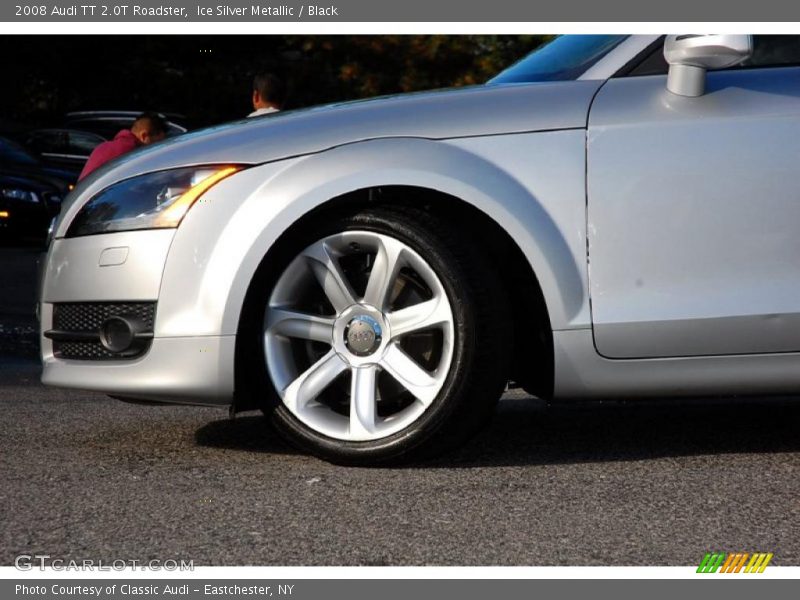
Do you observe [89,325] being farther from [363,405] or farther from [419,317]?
[419,317]

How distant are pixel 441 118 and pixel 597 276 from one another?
2.22 feet

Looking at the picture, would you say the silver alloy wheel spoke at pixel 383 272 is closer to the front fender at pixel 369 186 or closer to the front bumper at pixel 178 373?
the front fender at pixel 369 186

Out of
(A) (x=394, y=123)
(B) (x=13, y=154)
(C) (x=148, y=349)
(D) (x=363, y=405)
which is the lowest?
(B) (x=13, y=154)

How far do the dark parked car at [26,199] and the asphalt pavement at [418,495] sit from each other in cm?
1182

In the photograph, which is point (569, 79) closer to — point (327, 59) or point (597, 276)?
point (597, 276)

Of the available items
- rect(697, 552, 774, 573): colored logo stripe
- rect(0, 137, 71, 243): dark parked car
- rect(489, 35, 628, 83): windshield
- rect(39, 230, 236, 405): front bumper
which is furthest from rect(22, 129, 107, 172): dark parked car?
rect(697, 552, 774, 573): colored logo stripe

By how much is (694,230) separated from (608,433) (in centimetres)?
113

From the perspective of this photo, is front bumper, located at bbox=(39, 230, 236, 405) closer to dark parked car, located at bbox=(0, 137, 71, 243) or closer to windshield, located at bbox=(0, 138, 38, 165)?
dark parked car, located at bbox=(0, 137, 71, 243)

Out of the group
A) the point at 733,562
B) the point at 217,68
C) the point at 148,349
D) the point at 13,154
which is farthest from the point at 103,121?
the point at 733,562

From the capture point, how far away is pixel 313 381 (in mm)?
4363

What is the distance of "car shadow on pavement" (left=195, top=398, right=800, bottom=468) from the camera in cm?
465

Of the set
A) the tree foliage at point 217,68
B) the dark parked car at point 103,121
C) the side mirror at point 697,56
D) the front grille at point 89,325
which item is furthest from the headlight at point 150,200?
the tree foliage at point 217,68

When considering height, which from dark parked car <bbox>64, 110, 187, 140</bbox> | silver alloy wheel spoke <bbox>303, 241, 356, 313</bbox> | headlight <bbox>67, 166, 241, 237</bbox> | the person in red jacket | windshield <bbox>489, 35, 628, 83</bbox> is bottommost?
dark parked car <bbox>64, 110, 187, 140</bbox>

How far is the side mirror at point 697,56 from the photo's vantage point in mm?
4191
